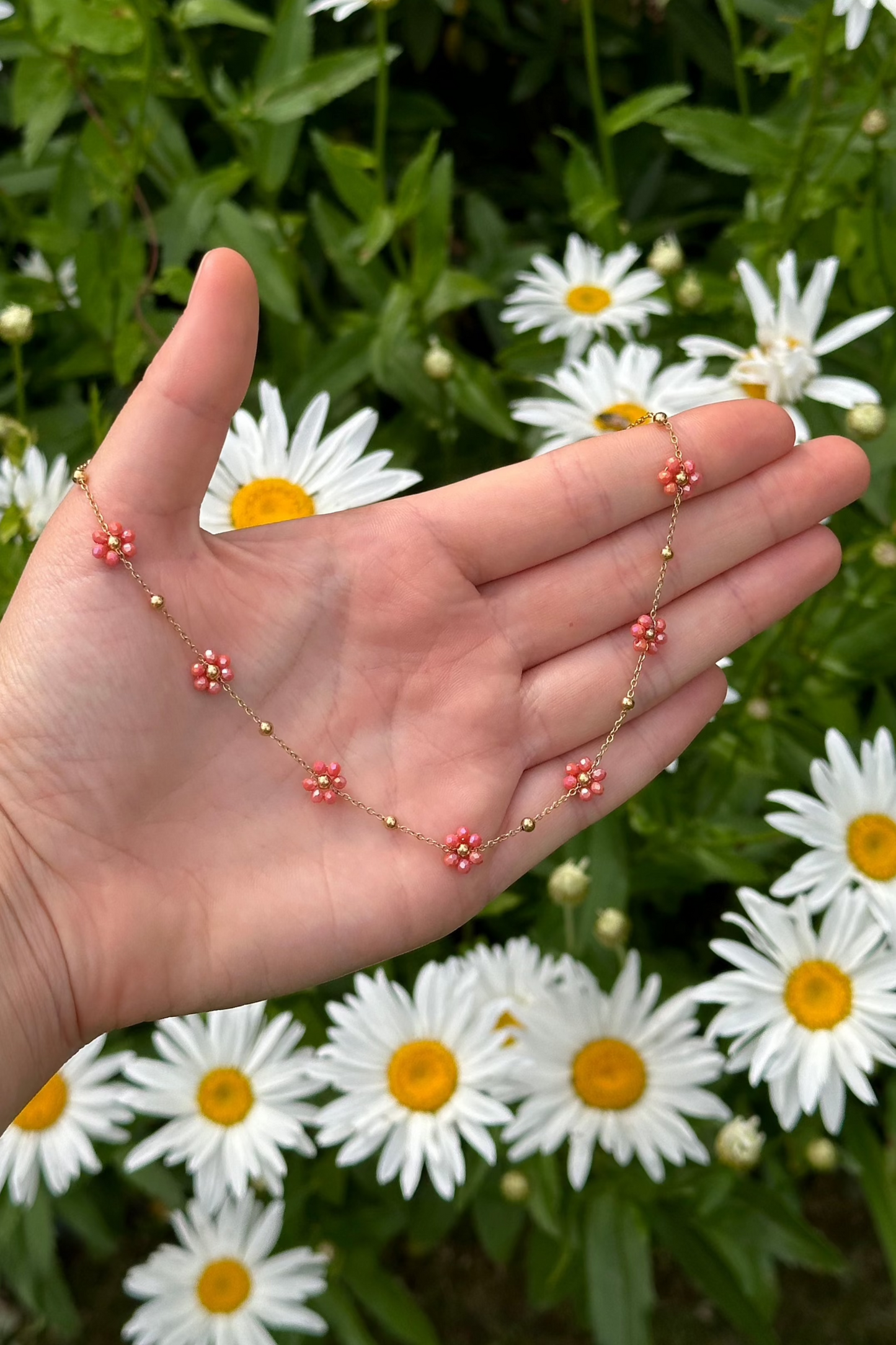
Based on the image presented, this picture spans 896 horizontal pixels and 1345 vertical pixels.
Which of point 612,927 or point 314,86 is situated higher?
point 314,86

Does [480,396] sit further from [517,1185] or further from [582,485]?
[517,1185]

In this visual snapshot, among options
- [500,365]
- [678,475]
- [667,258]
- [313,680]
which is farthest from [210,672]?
[500,365]

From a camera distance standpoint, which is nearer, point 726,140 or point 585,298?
point 726,140

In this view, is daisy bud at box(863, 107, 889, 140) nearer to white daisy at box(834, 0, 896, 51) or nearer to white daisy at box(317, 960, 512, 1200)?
white daisy at box(834, 0, 896, 51)

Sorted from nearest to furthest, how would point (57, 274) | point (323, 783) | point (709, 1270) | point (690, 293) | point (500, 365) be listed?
point (323, 783), point (709, 1270), point (690, 293), point (57, 274), point (500, 365)

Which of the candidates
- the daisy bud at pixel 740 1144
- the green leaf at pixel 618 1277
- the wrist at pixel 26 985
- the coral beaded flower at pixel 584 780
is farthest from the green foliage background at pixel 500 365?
the wrist at pixel 26 985

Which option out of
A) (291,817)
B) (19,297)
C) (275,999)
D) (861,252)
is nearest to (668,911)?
(275,999)
